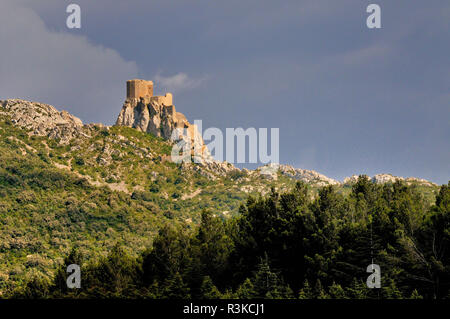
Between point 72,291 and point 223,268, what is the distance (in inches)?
696

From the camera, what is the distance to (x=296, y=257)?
189ft

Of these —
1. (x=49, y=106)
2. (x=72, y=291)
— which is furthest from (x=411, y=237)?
(x=49, y=106)

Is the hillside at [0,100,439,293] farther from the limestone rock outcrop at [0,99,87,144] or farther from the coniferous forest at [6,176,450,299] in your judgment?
the coniferous forest at [6,176,450,299]

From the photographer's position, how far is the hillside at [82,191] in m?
121

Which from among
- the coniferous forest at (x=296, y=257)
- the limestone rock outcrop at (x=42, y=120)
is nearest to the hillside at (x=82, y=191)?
the limestone rock outcrop at (x=42, y=120)

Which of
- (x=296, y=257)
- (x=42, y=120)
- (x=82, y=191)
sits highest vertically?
(x=42, y=120)

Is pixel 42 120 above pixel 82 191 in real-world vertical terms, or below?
above

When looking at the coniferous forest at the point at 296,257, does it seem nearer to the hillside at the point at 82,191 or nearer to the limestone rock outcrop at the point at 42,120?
the hillside at the point at 82,191

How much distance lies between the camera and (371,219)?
57344 mm

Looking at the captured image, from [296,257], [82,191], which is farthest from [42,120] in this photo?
[296,257]

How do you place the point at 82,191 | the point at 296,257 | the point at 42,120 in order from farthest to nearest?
the point at 42,120, the point at 82,191, the point at 296,257

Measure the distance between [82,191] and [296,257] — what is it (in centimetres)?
11006

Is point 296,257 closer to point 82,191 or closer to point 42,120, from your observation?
point 82,191
